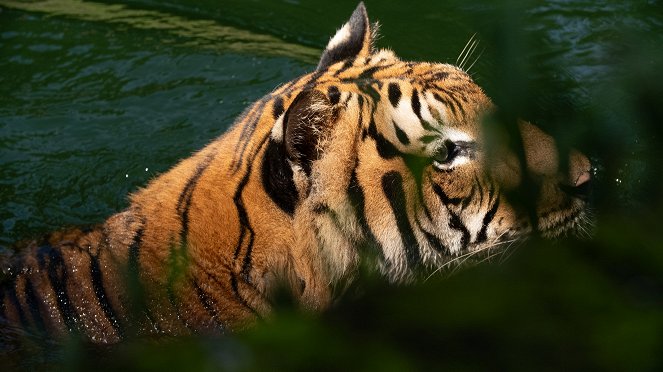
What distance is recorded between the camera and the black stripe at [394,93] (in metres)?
3.74

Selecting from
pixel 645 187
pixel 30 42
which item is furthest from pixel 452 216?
pixel 30 42

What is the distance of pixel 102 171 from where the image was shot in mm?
6434

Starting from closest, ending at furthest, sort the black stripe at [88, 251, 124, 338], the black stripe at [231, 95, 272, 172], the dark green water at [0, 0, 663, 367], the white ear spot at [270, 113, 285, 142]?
the black stripe at [88, 251, 124, 338] → the white ear spot at [270, 113, 285, 142] → the black stripe at [231, 95, 272, 172] → the dark green water at [0, 0, 663, 367]

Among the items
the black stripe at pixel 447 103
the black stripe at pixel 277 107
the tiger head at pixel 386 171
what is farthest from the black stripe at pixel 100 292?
the black stripe at pixel 447 103

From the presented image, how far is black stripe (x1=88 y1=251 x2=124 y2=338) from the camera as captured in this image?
3.28 m

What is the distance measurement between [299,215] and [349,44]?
Result: 3.56 feet

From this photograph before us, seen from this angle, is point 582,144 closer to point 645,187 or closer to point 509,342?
point 645,187

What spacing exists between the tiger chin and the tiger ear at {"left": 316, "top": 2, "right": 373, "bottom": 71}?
1.42 feet

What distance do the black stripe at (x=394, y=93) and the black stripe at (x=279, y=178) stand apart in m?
0.53

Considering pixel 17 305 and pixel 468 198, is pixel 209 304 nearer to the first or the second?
pixel 17 305

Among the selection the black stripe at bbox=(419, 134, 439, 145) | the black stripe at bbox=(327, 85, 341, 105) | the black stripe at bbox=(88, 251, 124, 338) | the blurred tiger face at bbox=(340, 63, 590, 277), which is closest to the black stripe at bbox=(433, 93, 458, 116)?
the blurred tiger face at bbox=(340, 63, 590, 277)

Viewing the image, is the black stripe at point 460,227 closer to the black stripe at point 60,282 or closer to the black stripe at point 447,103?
the black stripe at point 447,103

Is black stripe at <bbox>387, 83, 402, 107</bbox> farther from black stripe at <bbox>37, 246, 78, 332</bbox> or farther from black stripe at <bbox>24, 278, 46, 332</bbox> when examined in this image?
black stripe at <bbox>24, 278, 46, 332</bbox>

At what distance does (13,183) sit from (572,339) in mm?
5674
